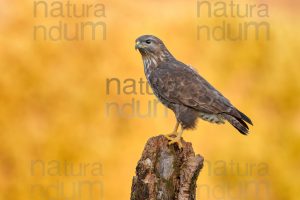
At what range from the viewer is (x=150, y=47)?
13445 mm

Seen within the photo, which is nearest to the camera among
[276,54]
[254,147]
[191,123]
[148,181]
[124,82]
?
[148,181]

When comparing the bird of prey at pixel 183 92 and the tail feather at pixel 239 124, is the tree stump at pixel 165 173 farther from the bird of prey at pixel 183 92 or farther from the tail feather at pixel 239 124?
the tail feather at pixel 239 124

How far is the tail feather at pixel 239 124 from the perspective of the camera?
12.5 meters

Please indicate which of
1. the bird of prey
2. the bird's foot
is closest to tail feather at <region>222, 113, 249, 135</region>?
the bird of prey

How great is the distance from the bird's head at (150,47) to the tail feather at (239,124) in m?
1.76

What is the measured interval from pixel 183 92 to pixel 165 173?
83.7 inches

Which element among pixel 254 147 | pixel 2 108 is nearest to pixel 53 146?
pixel 2 108

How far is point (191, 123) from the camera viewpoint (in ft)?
41.6

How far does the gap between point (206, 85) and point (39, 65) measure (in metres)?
12.2

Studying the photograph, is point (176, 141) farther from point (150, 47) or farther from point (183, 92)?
point (150, 47)

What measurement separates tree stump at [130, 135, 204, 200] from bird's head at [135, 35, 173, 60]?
238 centimetres

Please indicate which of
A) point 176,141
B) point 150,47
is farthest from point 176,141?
point 150,47

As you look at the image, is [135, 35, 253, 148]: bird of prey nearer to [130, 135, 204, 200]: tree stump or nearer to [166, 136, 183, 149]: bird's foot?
[166, 136, 183, 149]: bird's foot

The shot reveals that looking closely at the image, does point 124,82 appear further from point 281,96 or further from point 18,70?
point 281,96
